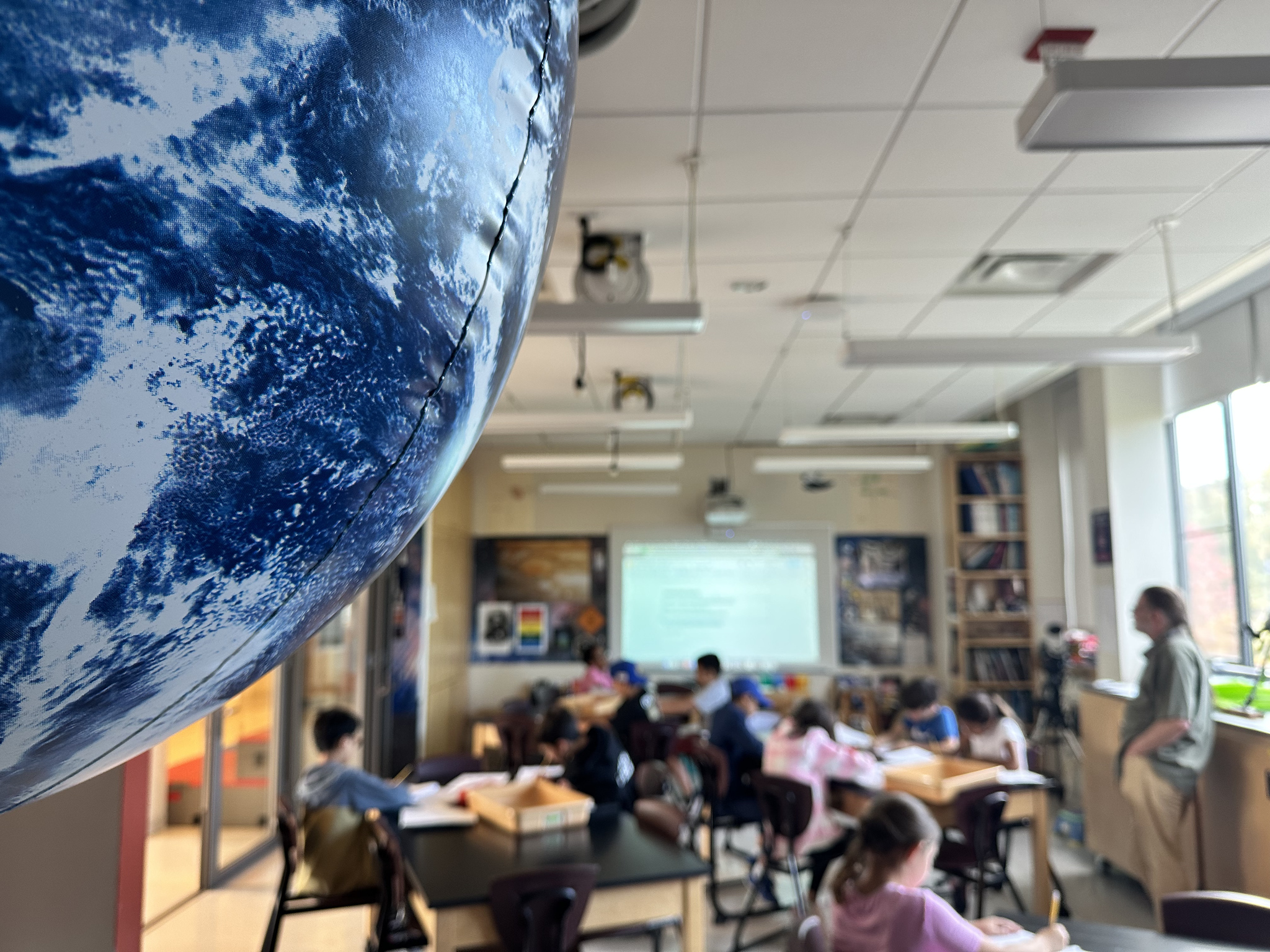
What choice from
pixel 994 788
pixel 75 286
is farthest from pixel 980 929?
pixel 75 286

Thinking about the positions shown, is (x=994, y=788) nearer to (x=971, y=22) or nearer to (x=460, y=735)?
(x=971, y=22)

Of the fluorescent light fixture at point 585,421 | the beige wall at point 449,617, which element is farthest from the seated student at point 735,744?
the beige wall at point 449,617

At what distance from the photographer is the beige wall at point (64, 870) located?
1.11 meters

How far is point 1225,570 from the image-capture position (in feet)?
16.7

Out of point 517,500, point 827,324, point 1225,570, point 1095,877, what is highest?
point 827,324

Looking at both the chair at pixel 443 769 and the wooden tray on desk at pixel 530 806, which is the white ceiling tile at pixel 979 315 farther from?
the chair at pixel 443 769

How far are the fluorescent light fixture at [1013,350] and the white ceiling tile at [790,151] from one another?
70 cm

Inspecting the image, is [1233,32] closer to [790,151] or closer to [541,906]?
[790,151]

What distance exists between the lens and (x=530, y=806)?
3.17m

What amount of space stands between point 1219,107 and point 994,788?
109 inches

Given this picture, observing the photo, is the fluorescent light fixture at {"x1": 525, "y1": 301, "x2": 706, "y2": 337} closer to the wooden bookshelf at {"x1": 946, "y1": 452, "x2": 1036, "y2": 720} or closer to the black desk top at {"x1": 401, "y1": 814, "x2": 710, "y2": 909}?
the black desk top at {"x1": 401, "y1": 814, "x2": 710, "y2": 909}

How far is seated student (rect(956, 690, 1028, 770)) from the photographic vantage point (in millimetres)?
4441

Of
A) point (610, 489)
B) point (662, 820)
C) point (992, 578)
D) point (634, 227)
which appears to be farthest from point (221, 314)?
point (992, 578)

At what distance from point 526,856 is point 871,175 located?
8.34ft
